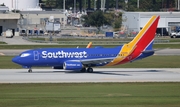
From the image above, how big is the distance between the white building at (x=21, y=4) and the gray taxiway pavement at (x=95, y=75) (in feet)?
397

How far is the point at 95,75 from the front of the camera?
51.2 metres

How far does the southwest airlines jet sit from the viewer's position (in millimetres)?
52438

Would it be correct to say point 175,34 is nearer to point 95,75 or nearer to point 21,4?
point 21,4

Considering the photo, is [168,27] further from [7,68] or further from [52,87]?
[52,87]

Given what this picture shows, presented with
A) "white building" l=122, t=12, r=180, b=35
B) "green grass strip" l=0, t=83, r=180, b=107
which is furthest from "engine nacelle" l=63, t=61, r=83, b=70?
"white building" l=122, t=12, r=180, b=35

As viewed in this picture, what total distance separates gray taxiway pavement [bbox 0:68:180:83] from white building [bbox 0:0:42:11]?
12093 cm

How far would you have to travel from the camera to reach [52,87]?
42.1 m

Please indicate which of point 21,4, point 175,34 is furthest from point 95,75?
point 21,4

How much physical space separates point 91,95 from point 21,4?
144074mm

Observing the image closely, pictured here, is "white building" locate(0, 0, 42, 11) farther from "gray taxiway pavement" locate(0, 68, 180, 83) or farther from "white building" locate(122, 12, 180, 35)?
"gray taxiway pavement" locate(0, 68, 180, 83)

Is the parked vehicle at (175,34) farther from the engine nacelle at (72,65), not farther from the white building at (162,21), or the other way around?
the engine nacelle at (72,65)

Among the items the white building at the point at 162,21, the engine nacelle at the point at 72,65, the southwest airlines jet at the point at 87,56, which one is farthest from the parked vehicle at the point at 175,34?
the engine nacelle at the point at 72,65

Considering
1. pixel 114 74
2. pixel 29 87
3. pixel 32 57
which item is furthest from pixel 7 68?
pixel 29 87

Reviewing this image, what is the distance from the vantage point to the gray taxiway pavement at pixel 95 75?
4709 cm
